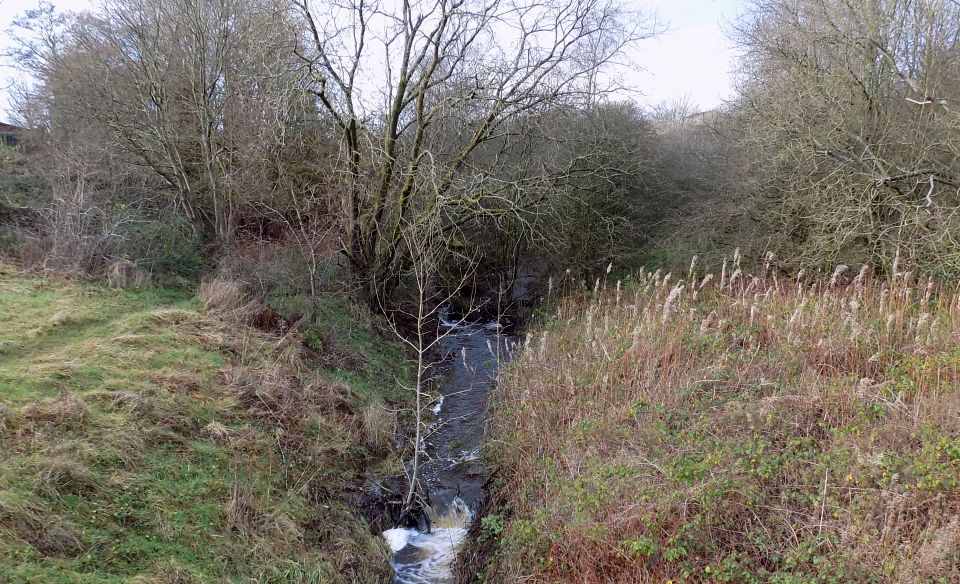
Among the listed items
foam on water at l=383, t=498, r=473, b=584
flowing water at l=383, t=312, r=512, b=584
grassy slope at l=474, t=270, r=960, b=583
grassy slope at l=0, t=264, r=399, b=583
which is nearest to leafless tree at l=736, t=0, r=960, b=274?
grassy slope at l=474, t=270, r=960, b=583

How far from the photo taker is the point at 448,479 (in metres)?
6.99

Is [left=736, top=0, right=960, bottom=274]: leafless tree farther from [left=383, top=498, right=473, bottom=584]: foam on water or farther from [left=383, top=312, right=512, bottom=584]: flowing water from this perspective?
[left=383, top=498, right=473, bottom=584]: foam on water

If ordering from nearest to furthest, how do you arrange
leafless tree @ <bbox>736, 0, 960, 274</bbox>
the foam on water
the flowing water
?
the foam on water → the flowing water → leafless tree @ <bbox>736, 0, 960, 274</bbox>

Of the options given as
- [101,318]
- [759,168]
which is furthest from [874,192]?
[101,318]

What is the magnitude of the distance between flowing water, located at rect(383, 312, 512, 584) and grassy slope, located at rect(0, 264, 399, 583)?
0.49 m

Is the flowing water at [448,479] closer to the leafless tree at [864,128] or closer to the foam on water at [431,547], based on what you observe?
the foam on water at [431,547]

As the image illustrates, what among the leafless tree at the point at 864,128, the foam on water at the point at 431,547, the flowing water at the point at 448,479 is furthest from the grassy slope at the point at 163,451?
the leafless tree at the point at 864,128

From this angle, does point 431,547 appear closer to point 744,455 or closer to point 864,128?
point 744,455

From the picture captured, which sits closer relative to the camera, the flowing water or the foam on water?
the foam on water

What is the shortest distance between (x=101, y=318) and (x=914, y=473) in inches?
372

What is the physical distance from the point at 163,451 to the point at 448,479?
341 cm

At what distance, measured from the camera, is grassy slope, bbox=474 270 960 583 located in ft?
12.9

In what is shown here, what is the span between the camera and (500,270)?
1642 cm

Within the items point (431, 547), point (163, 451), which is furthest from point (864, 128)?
point (163, 451)
